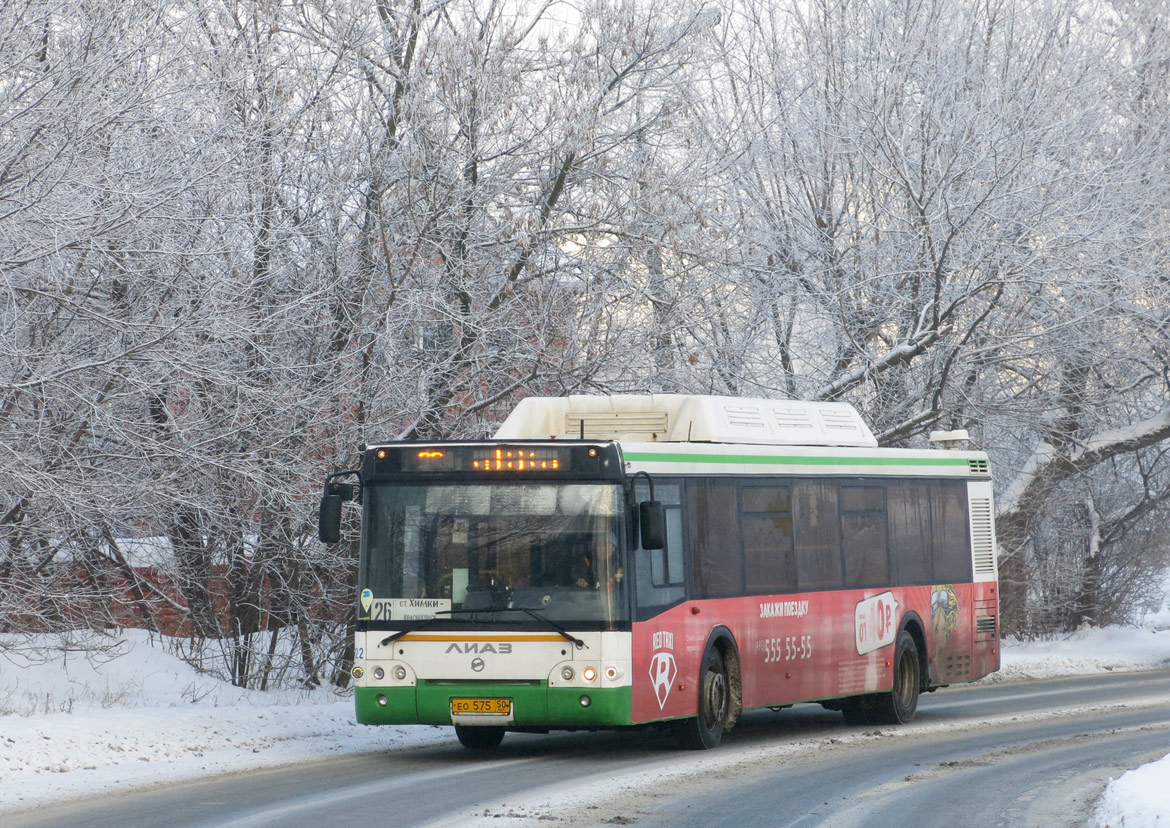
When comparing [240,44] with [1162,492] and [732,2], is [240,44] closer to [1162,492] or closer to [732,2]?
[732,2]

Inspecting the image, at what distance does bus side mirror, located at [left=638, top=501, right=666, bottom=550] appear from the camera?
13.6 m

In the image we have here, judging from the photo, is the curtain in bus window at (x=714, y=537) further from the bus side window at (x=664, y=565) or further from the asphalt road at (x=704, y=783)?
the asphalt road at (x=704, y=783)

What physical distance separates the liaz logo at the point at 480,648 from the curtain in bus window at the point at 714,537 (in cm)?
198

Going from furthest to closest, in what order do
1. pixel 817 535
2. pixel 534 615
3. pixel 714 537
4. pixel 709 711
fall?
pixel 817 535 → pixel 714 537 → pixel 709 711 → pixel 534 615

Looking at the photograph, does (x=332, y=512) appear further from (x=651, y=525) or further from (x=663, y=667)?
(x=663, y=667)

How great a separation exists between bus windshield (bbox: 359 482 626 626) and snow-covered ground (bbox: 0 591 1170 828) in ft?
5.45

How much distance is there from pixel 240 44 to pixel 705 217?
18.5 feet

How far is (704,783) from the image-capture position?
489 inches

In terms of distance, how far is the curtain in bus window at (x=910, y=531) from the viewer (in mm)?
18047

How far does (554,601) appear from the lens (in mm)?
13734

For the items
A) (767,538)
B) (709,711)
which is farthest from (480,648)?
(767,538)

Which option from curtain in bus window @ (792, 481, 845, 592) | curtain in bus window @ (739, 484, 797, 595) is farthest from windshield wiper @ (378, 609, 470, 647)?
curtain in bus window @ (792, 481, 845, 592)

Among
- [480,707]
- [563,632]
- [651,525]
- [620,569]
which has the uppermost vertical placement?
[651,525]

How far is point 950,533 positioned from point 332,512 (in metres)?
8.23
